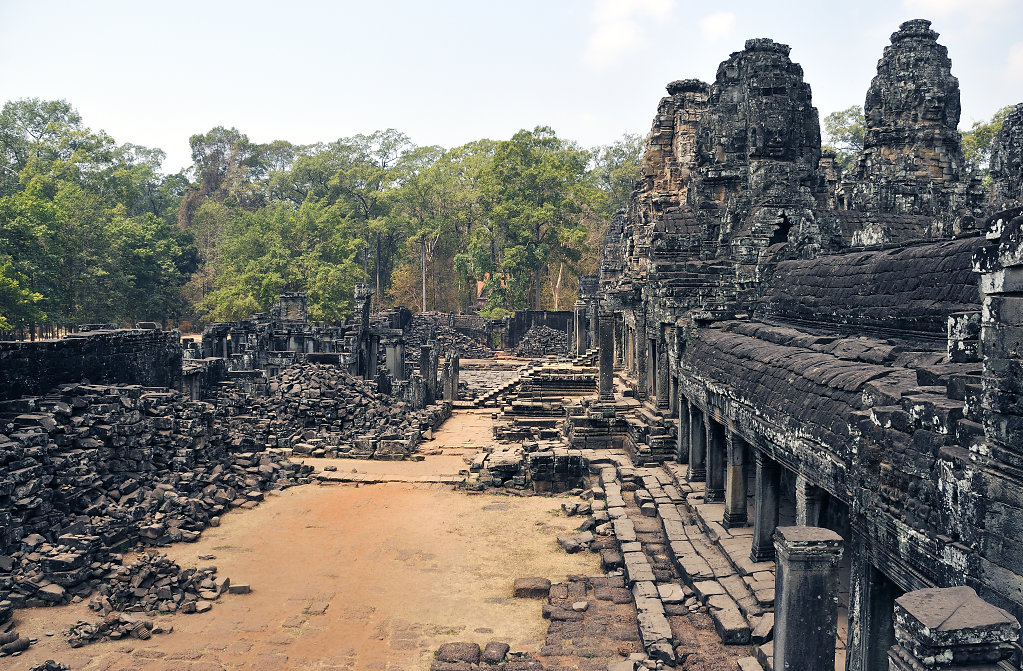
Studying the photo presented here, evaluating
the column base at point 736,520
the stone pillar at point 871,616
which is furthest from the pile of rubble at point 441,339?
the stone pillar at point 871,616

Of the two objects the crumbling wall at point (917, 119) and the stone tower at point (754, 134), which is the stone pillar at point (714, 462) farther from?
the crumbling wall at point (917, 119)

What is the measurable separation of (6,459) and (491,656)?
9389mm

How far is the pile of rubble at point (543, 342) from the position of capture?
162 ft

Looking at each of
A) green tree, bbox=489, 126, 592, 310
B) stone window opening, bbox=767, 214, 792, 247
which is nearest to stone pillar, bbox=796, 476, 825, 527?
stone window opening, bbox=767, 214, 792, 247

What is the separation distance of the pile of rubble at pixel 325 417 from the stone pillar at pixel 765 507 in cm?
1315

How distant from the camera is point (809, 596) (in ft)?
22.5

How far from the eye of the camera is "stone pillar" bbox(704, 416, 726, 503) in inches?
528

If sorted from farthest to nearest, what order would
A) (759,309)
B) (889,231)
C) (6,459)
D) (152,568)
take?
(889,231) → (759,309) → (6,459) → (152,568)

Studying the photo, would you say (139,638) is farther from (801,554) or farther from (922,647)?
(922,647)

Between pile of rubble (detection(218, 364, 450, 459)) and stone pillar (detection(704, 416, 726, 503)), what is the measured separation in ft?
35.1

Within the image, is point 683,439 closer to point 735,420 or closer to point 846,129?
point 735,420

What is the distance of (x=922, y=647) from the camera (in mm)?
4582

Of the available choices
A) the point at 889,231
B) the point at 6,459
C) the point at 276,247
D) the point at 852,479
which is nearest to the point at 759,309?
the point at 889,231

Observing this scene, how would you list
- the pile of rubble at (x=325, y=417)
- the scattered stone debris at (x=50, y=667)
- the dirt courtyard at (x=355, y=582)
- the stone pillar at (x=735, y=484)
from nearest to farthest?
the scattered stone debris at (x=50, y=667)
the dirt courtyard at (x=355, y=582)
the stone pillar at (x=735, y=484)
the pile of rubble at (x=325, y=417)
